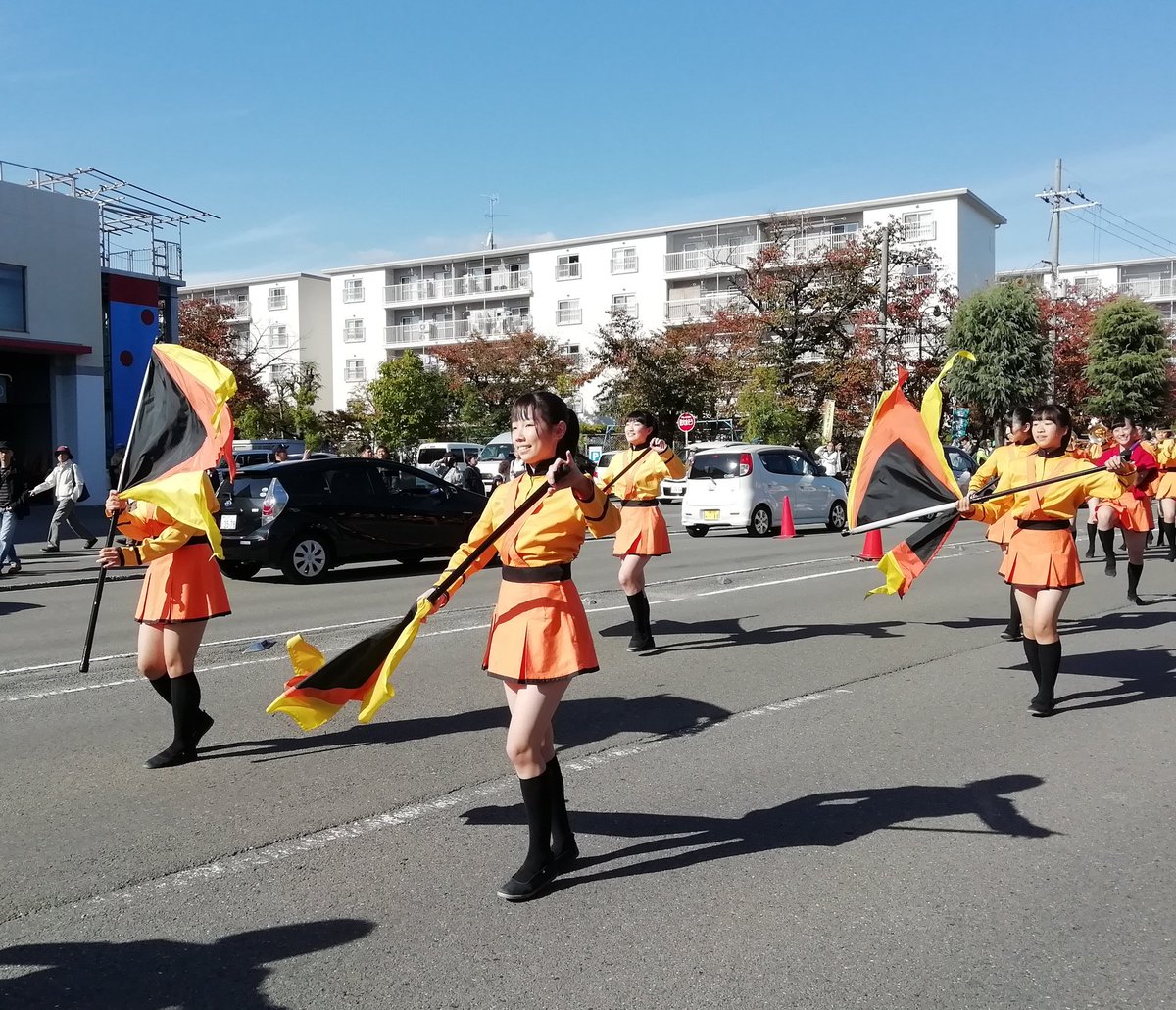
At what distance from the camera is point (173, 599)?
18.6 ft

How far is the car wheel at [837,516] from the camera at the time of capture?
2314 cm

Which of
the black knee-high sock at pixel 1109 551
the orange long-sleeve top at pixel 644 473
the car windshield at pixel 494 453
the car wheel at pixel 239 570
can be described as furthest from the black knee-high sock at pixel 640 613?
the car windshield at pixel 494 453

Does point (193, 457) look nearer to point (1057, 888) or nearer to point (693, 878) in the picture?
point (693, 878)

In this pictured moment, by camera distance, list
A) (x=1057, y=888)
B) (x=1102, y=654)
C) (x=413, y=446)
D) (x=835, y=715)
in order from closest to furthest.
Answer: (x=1057, y=888) < (x=835, y=715) < (x=1102, y=654) < (x=413, y=446)

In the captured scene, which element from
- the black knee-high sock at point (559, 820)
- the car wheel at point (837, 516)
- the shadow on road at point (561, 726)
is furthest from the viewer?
the car wheel at point (837, 516)

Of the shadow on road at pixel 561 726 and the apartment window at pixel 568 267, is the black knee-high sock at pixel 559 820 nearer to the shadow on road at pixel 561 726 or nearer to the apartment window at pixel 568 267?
the shadow on road at pixel 561 726

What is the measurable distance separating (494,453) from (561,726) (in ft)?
91.0

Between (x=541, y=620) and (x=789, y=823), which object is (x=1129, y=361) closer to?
(x=789, y=823)

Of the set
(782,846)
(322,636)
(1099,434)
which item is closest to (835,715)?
(782,846)

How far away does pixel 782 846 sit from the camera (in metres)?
4.56

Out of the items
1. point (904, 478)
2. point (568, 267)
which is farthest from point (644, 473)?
point (568, 267)

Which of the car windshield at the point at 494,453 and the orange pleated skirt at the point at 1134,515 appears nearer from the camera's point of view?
the orange pleated skirt at the point at 1134,515

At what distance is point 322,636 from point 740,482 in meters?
13.0

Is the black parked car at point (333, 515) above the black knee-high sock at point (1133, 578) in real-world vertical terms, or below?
above
